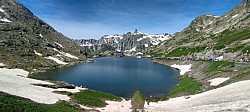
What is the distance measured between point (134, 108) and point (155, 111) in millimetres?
3867

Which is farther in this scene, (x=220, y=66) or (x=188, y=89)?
(x=220, y=66)

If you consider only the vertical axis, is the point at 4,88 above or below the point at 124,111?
above

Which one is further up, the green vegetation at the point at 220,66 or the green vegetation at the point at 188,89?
the green vegetation at the point at 220,66

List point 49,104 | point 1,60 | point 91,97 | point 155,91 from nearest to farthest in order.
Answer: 1. point 49,104
2. point 91,97
3. point 155,91
4. point 1,60

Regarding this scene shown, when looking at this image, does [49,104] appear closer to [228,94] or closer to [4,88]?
[4,88]

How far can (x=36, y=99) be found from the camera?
67.4m

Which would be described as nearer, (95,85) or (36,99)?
(36,99)

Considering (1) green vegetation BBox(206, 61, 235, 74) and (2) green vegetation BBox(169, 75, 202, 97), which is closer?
(2) green vegetation BBox(169, 75, 202, 97)

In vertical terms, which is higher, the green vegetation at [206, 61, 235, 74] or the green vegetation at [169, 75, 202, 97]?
the green vegetation at [206, 61, 235, 74]

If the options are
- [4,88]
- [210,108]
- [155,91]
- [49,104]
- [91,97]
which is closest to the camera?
[210,108]

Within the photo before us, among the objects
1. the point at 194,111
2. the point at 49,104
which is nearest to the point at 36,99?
the point at 49,104

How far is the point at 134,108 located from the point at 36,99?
17.5 m

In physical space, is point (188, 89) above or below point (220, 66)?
below

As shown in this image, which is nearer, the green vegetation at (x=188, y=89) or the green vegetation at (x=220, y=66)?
the green vegetation at (x=188, y=89)
